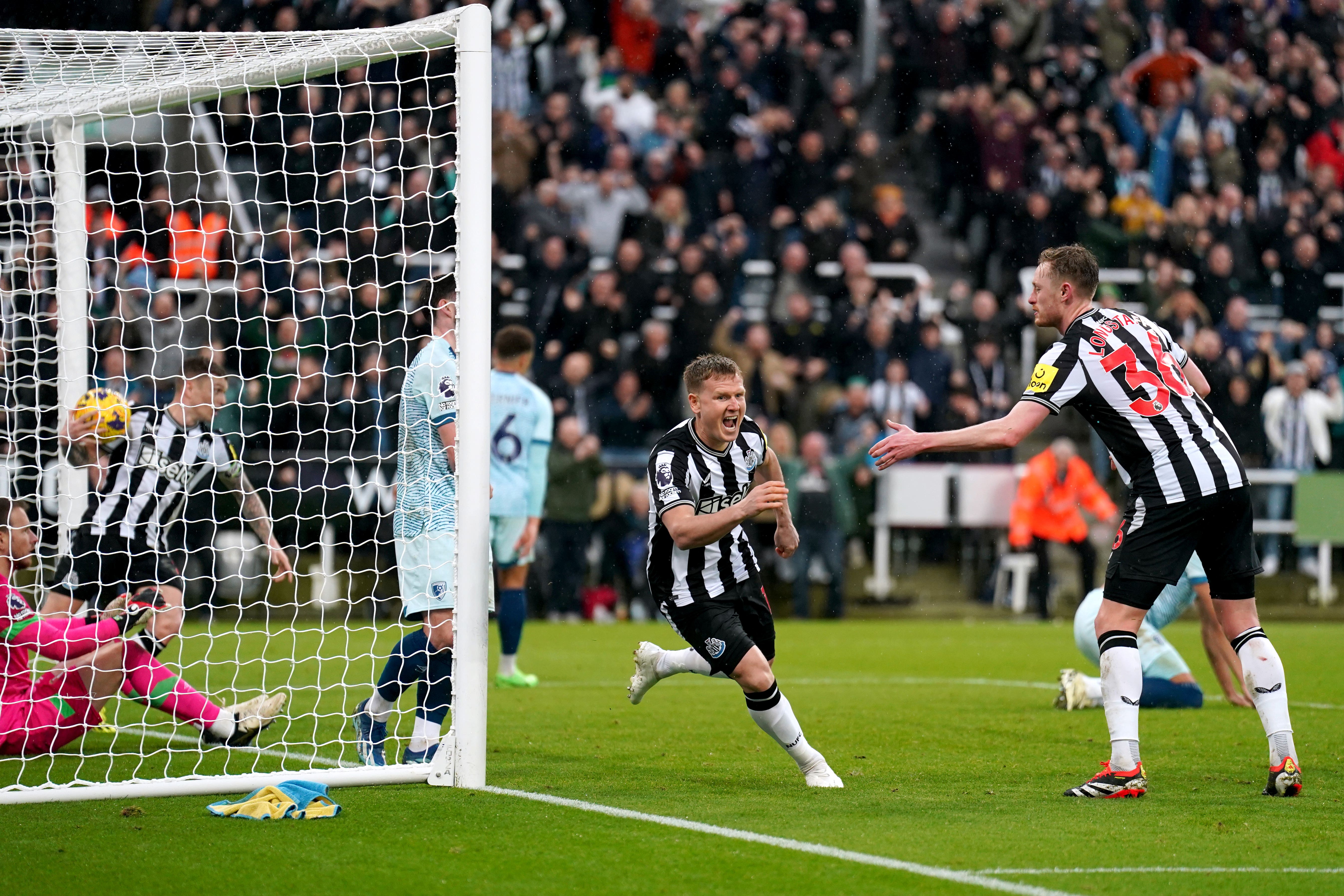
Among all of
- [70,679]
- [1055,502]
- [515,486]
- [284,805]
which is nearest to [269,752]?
[70,679]

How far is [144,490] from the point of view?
7.67m

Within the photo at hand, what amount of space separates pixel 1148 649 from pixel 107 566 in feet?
18.8

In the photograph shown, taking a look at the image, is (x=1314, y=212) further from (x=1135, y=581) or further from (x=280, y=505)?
(x=1135, y=581)

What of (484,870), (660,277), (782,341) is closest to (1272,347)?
(782,341)

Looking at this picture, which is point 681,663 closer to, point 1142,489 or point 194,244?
point 1142,489

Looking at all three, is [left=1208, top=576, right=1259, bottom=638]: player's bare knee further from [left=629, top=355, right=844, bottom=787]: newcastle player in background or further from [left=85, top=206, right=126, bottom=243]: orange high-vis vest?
[left=85, top=206, right=126, bottom=243]: orange high-vis vest

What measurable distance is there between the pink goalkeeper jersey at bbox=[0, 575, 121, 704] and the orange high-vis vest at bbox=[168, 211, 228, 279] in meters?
3.43

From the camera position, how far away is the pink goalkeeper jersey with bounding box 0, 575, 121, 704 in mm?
6840

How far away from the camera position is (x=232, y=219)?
15.6 m

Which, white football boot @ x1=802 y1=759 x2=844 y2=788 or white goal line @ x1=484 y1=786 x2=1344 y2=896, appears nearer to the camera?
white goal line @ x1=484 y1=786 x2=1344 y2=896

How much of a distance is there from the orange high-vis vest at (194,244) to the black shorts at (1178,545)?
20.3ft

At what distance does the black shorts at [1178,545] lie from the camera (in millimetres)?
6043

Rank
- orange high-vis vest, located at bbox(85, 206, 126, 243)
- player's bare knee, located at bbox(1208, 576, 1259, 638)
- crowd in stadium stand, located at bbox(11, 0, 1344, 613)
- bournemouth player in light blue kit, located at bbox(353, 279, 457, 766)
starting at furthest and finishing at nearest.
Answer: crowd in stadium stand, located at bbox(11, 0, 1344, 613) < orange high-vis vest, located at bbox(85, 206, 126, 243) < bournemouth player in light blue kit, located at bbox(353, 279, 457, 766) < player's bare knee, located at bbox(1208, 576, 1259, 638)

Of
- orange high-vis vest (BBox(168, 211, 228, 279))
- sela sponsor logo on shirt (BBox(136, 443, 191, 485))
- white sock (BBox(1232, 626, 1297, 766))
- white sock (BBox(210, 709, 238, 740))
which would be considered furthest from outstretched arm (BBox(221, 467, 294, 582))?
white sock (BBox(1232, 626, 1297, 766))
